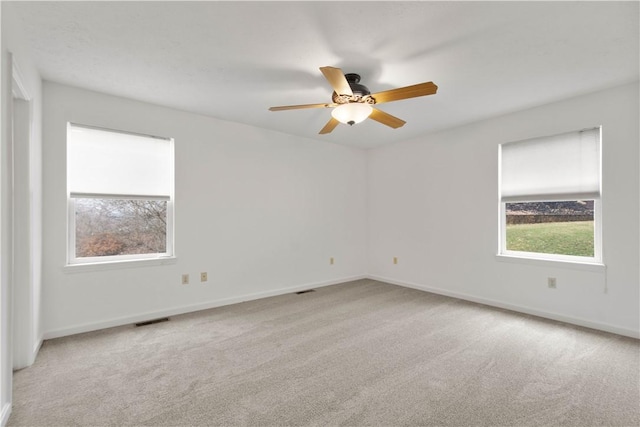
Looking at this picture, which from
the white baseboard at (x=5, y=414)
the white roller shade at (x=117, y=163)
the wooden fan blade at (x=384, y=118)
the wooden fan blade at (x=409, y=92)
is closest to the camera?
the white baseboard at (x=5, y=414)

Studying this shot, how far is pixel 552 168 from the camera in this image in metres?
3.43

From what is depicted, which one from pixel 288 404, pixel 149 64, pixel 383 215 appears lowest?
pixel 288 404

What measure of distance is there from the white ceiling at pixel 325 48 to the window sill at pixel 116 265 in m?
1.75

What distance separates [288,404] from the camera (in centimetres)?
186

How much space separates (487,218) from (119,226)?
4.43 metres

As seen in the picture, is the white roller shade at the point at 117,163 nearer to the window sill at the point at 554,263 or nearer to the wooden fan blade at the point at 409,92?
the wooden fan blade at the point at 409,92

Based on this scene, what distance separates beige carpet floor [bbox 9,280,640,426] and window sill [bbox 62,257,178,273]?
63 cm

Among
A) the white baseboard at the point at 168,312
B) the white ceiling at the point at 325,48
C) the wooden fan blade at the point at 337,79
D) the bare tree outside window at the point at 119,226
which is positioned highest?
the white ceiling at the point at 325,48

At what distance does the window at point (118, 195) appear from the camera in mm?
3033

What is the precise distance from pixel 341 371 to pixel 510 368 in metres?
1.28

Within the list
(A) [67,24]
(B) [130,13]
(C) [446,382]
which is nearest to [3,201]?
(A) [67,24]

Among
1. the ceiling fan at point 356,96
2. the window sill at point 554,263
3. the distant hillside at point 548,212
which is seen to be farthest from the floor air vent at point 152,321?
the distant hillside at point 548,212

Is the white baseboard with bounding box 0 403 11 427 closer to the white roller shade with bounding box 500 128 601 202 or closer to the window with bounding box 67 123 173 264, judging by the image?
the window with bounding box 67 123 173 264

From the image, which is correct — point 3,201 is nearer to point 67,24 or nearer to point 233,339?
point 67,24
